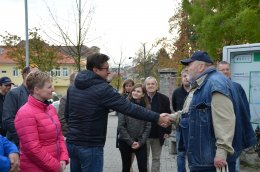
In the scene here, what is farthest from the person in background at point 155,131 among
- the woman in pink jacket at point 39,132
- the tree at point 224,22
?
the tree at point 224,22

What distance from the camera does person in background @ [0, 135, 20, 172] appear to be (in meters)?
3.22

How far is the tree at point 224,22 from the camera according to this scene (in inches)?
380

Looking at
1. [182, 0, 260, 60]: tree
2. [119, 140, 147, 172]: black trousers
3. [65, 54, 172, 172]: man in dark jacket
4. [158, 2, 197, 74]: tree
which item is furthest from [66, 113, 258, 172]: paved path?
[158, 2, 197, 74]: tree

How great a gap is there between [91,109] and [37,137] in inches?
29.0

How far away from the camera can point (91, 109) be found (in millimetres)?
4270

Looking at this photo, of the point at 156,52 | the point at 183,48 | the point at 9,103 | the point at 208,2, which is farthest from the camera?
the point at 156,52

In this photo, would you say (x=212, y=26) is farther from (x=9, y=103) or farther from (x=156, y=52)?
(x=156, y=52)

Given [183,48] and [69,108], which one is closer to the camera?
[69,108]

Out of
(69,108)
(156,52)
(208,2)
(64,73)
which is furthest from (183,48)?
(64,73)

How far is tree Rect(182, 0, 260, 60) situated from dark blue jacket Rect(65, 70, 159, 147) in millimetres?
6233

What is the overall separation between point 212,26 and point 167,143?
3.43m

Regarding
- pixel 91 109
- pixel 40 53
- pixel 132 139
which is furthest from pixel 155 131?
pixel 40 53

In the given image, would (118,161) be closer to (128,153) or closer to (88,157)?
(128,153)

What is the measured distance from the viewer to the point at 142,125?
628cm
